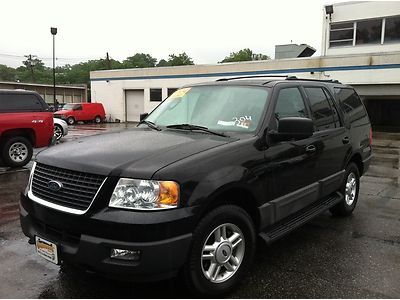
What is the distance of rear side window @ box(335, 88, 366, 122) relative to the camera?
18.4 ft

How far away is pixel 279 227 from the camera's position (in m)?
4.02

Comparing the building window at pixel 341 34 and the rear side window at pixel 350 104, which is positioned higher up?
the building window at pixel 341 34

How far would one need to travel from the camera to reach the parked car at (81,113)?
30875 mm

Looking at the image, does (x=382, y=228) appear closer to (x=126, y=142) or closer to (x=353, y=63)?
(x=126, y=142)

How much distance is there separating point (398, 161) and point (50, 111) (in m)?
10.00

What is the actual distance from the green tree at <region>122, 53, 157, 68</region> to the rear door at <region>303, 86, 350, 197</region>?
3571 inches

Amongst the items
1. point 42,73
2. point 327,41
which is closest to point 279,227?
point 327,41

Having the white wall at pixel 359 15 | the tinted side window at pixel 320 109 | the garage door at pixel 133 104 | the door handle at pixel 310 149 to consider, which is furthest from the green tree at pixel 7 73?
the door handle at pixel 310 149

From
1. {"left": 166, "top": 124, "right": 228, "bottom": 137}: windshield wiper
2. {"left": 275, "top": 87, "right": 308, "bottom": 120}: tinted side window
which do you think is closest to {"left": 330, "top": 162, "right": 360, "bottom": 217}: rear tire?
{"left": 275, "top": 87, "right": 308, "bottom": 120}: tinted side window

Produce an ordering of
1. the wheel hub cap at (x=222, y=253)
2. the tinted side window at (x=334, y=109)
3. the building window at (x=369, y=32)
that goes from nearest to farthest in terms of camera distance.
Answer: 1. the wheel hub cap at (x=222, y=253)
2. the tinted side window at (x=334, y=109)
3. the building window at (x=369, y=32)

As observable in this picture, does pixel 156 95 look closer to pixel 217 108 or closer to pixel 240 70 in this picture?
pixel 240 70

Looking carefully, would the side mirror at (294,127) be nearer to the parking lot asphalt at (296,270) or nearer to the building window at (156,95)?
the parking lot asphalt at (296,270)

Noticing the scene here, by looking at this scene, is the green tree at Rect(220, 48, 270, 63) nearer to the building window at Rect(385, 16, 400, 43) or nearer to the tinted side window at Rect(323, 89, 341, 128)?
the building window at Rect(385, 16, 400, 43)

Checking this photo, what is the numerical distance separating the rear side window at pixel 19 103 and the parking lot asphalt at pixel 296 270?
4.84m
